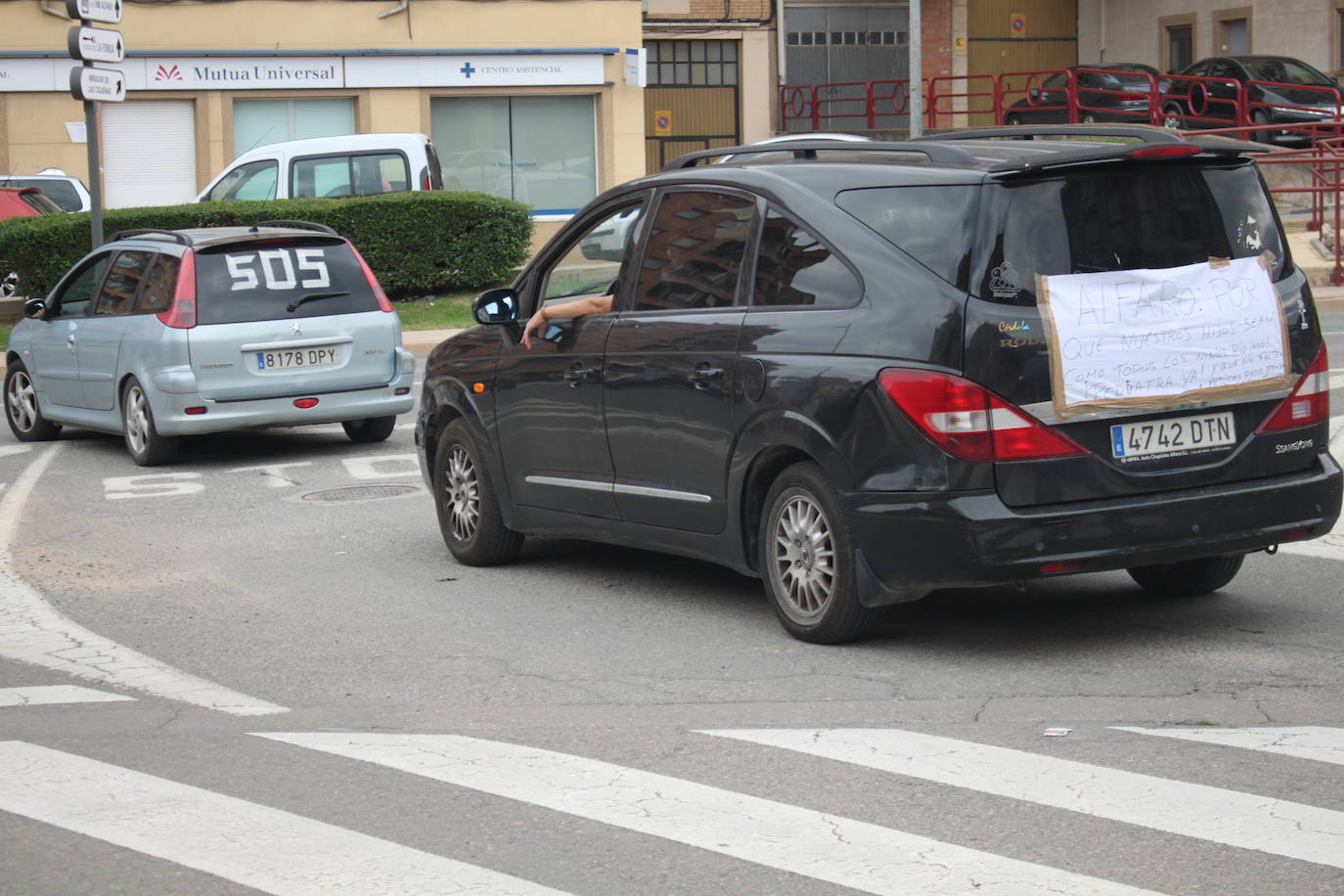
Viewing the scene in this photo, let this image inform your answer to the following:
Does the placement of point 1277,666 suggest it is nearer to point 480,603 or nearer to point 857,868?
point 857,868

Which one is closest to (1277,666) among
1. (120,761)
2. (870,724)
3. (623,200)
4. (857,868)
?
(870,724)

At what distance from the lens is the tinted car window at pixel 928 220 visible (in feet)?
21.5

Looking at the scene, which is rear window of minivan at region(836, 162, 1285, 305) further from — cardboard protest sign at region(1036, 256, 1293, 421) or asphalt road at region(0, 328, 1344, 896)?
asphalt road at region(0, 328, 1344, 896)

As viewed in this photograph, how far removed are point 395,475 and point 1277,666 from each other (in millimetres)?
7006

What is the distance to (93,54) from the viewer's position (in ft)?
60.0

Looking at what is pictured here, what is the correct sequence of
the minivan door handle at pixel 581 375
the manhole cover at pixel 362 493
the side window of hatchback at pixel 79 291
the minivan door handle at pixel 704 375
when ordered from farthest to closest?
the side window of hatchback at pixel 79 291
the manhole cover at pixel 362 493
the minivan door handle at pixel 581 375
the minivan door handle at pixel 704 375

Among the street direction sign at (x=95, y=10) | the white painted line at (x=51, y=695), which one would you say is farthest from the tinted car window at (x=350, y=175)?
the white painted line at (x=51, y=695)

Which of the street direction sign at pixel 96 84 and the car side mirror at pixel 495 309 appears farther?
the street direction sign at pixel 96 84

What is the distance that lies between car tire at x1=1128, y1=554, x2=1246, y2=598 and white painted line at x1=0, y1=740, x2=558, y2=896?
3868mm

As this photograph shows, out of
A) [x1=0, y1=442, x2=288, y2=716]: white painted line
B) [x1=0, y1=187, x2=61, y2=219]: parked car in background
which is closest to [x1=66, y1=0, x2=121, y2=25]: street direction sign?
[x1=0, y1=187, x2=61, y2=219]: parked car in background

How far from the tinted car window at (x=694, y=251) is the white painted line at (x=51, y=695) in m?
2.57

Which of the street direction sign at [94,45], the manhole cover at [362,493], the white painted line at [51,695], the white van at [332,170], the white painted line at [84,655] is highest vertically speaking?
the street direction sign at [94,45]

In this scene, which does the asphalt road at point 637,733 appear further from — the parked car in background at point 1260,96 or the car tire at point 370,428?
the parked car in background at point 1260,96

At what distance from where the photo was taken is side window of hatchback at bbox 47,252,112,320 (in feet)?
47.5
